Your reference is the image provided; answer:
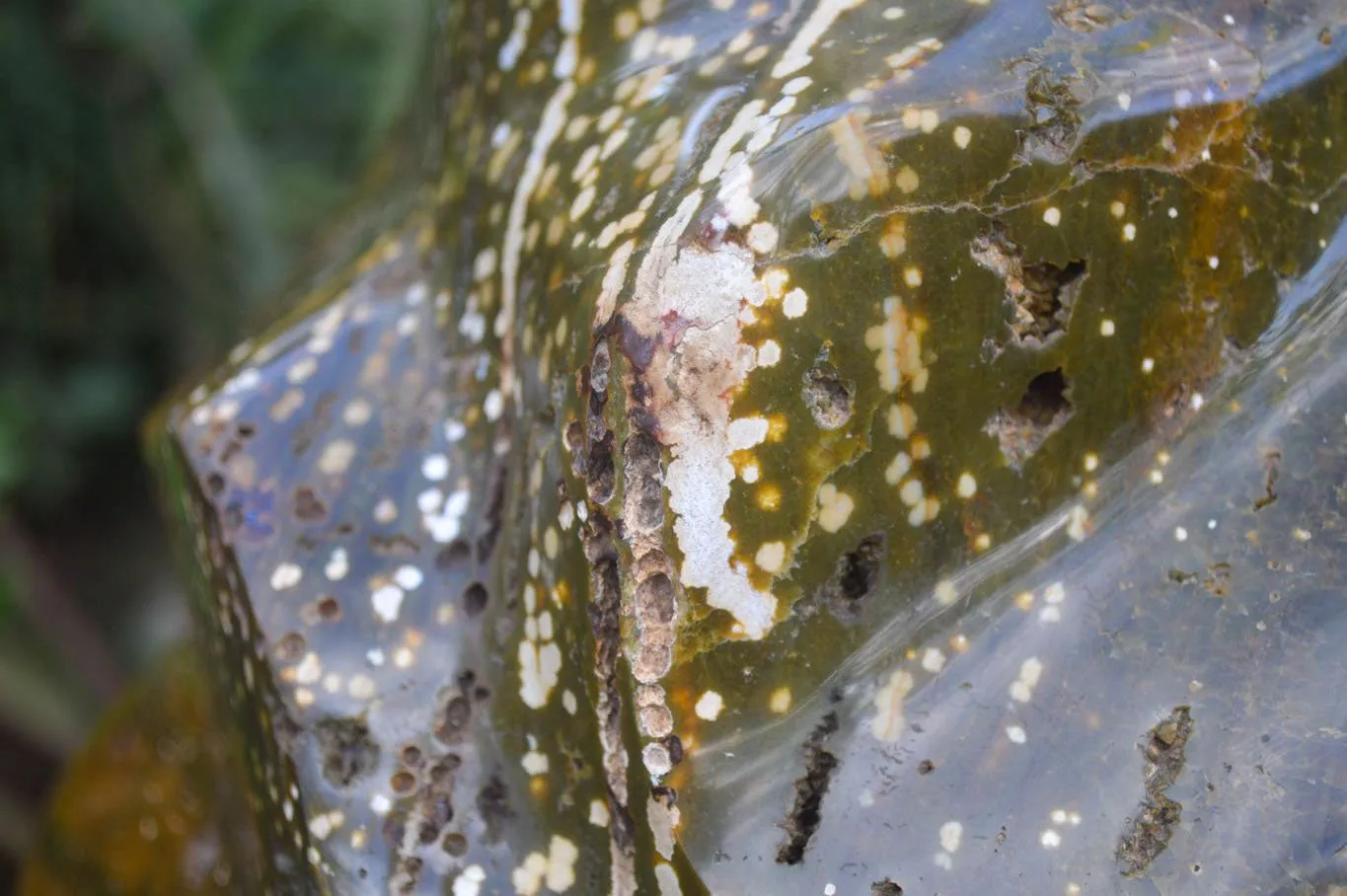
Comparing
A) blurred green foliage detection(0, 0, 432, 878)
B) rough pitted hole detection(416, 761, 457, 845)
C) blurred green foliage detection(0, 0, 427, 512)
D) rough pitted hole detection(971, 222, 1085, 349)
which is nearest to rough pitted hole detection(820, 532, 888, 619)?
rough pitted hole detection(971, 222, 1085, 349)

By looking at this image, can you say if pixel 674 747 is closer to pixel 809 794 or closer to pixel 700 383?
pixel 809 794

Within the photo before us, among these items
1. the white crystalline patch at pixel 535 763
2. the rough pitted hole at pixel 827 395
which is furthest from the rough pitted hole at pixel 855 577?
the white crystalline patch at pixel 535 763

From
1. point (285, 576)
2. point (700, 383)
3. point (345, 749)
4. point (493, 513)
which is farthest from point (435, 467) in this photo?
point (700, 383)

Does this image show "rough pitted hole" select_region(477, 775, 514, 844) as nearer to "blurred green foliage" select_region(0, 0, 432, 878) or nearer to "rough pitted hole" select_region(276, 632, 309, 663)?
"rough pitted hole" select_region(276, 632, 309, 663)

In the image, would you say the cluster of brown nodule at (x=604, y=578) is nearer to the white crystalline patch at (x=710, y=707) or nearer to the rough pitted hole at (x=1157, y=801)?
the white crystalline patch at (x=710, y=707)

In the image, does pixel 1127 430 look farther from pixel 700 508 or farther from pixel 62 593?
pixel 62 593
